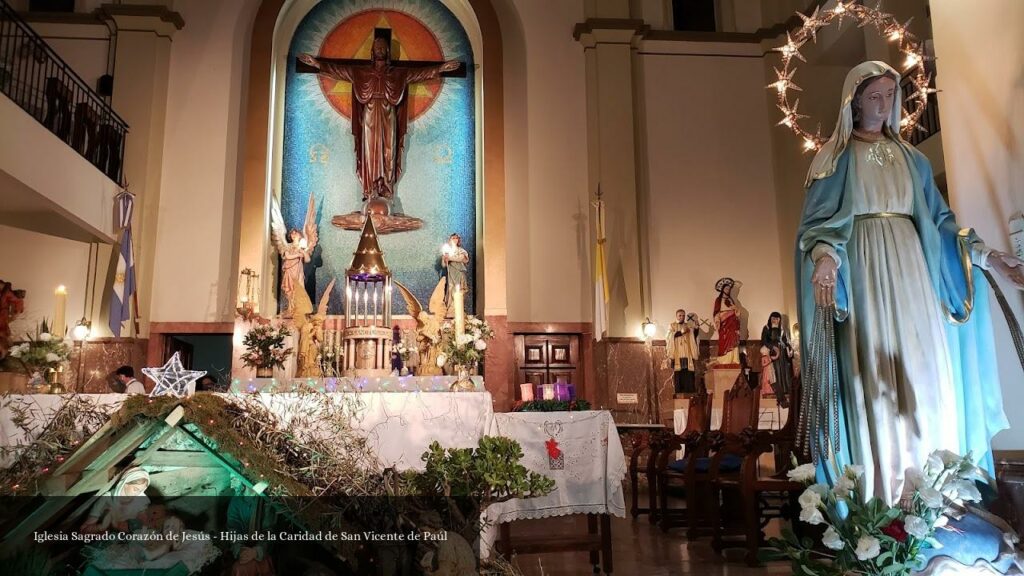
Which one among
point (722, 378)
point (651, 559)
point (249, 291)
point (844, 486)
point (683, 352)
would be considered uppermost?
point (249, 291)

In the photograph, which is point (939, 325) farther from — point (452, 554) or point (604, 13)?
point (604, 13)

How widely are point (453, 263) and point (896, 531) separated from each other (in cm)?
883

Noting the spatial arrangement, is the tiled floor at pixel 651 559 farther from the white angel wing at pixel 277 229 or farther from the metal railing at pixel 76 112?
the metal railing at pixel 76 112

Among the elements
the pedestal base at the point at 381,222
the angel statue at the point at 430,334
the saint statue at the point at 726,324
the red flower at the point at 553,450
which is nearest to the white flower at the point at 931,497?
the red flower at the point at 553,450

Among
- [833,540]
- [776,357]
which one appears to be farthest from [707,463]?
[776,357]

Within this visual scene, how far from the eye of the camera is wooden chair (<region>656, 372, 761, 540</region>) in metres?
5.47

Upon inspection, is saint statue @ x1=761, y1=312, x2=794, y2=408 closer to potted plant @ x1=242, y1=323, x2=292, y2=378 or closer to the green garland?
the green garland

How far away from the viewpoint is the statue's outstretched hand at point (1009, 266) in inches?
112

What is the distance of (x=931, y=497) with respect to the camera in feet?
8.38

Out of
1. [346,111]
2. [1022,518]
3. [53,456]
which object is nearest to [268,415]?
[53,456]

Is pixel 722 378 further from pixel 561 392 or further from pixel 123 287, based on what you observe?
pixel 123 287

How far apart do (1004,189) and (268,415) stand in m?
3.35

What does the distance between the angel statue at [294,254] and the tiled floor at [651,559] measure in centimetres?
506

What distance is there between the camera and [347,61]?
477 inches
